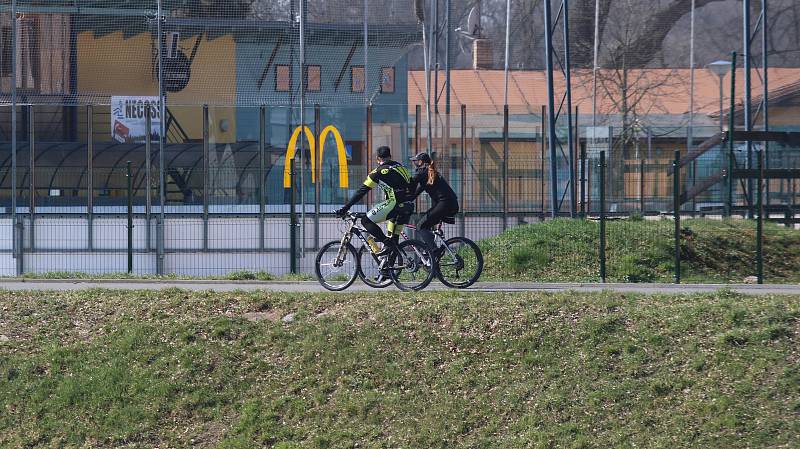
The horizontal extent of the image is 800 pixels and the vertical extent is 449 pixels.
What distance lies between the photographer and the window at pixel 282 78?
23906 millimetres

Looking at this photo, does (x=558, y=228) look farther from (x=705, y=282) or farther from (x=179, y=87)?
(x=179, y=87)

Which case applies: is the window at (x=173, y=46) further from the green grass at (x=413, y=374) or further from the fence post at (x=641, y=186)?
the green grass at (x=413, y=374)

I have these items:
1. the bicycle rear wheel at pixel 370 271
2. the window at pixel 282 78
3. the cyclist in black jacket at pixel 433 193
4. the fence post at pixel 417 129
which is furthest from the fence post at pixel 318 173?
the cyclist in black jacket at pixel 433 193

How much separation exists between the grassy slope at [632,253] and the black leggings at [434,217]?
9.23ft

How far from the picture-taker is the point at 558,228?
1830 cm

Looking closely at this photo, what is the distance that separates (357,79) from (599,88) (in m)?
16.6

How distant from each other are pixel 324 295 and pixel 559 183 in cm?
1087

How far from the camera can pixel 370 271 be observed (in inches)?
567

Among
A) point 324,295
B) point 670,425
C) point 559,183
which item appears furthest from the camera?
point 559,183

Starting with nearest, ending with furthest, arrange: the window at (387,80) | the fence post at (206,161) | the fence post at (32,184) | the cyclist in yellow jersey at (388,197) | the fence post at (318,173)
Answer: the cyclist in yellow jersey at (388,197)
the fence post at (318,173)
the fence post at (32,184)
the fence post at (206,161)
the window at (387,80)

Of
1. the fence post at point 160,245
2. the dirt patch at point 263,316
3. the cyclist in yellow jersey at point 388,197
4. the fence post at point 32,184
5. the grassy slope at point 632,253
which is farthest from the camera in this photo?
the fence post at point 32,184

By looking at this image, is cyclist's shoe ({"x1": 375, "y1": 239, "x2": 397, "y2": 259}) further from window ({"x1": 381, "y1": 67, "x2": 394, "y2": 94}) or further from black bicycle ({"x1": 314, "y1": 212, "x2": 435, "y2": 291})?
window ({"x1": 381, "y1": 67, "x2": 394, "y2": 94})

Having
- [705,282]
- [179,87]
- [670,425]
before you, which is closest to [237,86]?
[179,87]

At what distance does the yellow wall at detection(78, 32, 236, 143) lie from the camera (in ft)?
79.5
